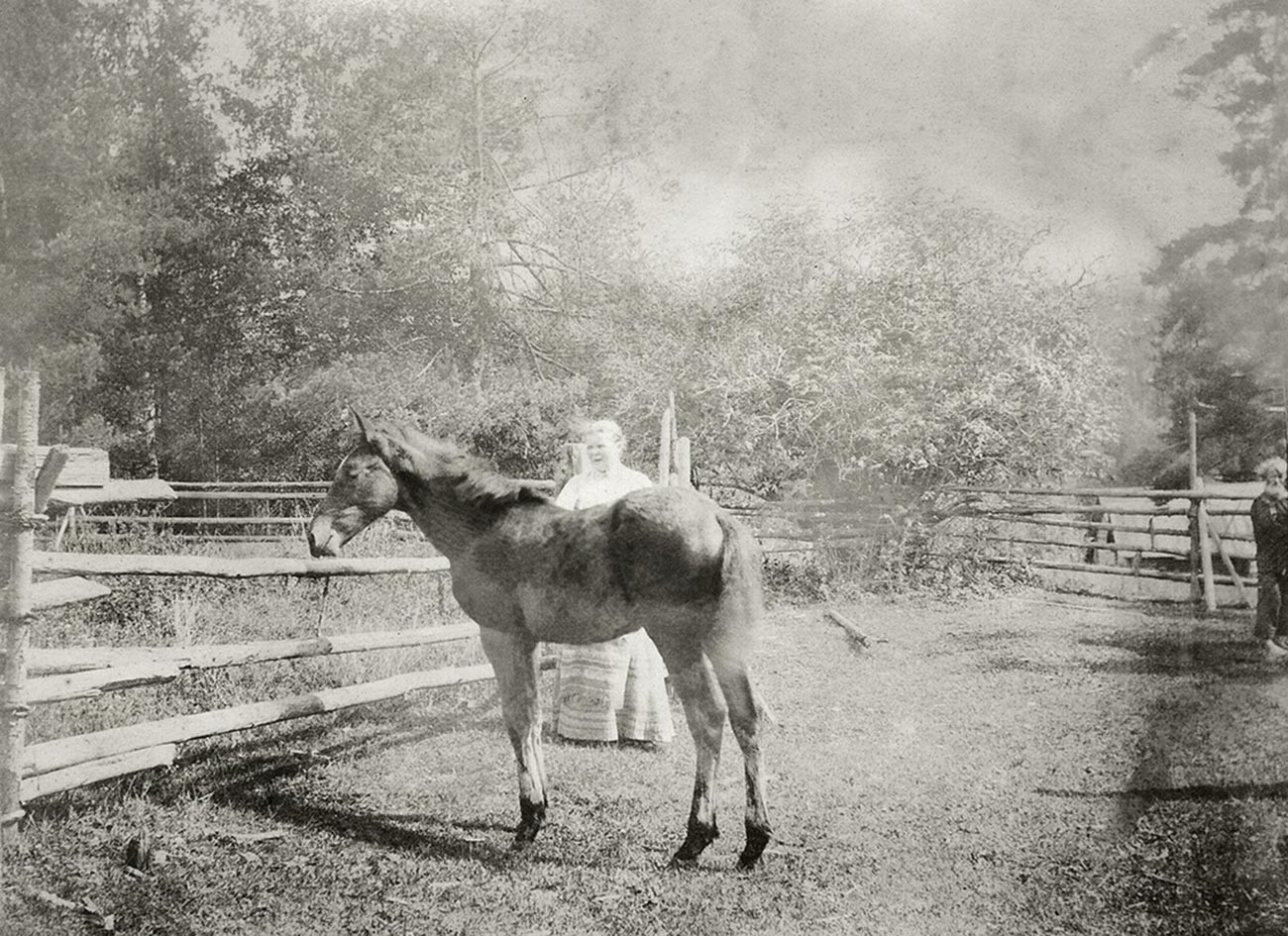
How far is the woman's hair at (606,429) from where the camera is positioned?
1.85m

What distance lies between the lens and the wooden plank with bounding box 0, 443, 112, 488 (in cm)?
208

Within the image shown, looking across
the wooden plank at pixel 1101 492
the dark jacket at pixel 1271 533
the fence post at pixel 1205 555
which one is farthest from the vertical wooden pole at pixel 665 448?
the dark jacket at pixel 1271 533

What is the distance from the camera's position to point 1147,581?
6.73 feet

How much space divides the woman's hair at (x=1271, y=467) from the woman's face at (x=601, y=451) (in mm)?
1397

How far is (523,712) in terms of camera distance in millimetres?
2031

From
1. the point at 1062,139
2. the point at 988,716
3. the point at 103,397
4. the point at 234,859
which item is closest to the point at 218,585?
the point at 103,397

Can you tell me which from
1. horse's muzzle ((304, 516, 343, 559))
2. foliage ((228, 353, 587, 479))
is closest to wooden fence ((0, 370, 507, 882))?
foliage ((228, 353, 587, 479))

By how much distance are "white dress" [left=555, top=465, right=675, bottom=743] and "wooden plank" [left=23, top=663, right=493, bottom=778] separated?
0.36 metres

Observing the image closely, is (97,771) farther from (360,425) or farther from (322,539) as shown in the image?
(360,425)

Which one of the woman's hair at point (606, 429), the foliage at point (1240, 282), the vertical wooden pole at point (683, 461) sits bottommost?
the vertical wooden pole at point (683, 461)

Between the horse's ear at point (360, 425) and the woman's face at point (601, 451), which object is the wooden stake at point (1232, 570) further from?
the horse's ear at point (360, 425)

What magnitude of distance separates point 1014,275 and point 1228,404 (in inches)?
20.9

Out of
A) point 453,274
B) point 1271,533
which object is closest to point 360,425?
point 453,274

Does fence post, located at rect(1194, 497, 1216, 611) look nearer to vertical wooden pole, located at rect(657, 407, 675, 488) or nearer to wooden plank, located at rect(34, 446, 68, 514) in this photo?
vertical wooden pole, located at rect(657, 407, 675, 488)
